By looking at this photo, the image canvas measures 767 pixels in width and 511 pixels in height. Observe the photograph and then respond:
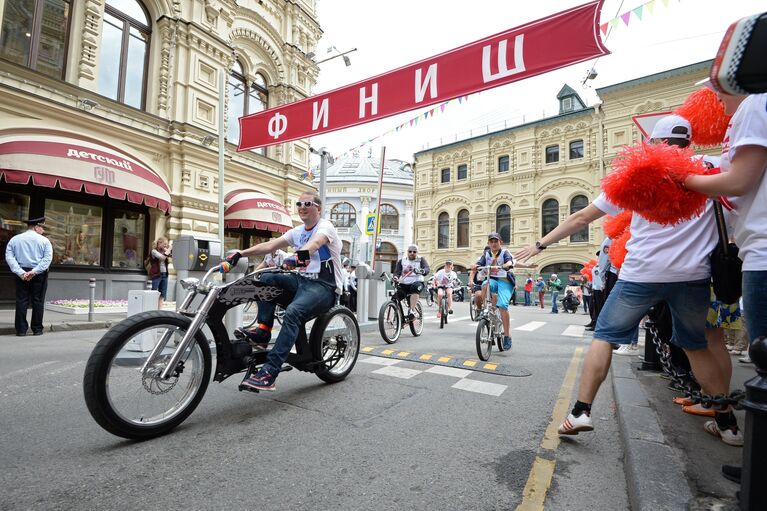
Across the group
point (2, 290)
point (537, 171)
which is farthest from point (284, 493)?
point (537, 171)

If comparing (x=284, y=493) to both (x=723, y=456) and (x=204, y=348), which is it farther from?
(x=723, y=456)

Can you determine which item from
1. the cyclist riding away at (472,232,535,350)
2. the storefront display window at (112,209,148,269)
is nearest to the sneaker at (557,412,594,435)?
the cyclist riding away at (472,232,535,350)

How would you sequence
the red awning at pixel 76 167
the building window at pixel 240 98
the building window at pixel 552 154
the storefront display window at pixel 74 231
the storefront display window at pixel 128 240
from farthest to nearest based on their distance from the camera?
the building window at pixel 552 154 < the building window at pixel 240 98 < the storefront display window at pixel 128 240 < the storefront display window at pixel 74 231 < the red awning at pixel 76 167

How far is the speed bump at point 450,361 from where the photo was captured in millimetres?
4801

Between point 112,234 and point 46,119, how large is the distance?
3042 millimetres

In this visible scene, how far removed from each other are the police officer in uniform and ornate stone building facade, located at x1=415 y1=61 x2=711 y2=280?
2383cm

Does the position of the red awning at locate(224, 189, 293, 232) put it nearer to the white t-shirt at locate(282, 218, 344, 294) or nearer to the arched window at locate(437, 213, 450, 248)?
the white t-shirt at locate(282, 218, 344, 294)

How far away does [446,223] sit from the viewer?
32562mm

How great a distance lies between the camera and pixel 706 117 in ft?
9.41

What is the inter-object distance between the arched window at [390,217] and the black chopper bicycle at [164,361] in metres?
36.8

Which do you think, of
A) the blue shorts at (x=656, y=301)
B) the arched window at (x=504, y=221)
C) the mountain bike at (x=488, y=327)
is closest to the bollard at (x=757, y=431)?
the blue shorts at (x=656, y=301)

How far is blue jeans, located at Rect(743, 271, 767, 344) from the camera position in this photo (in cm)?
180

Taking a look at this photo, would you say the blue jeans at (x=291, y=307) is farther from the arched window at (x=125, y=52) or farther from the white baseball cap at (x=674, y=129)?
the arched window at (x=125, y=52)

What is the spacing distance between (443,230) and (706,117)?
29910 millimetres
